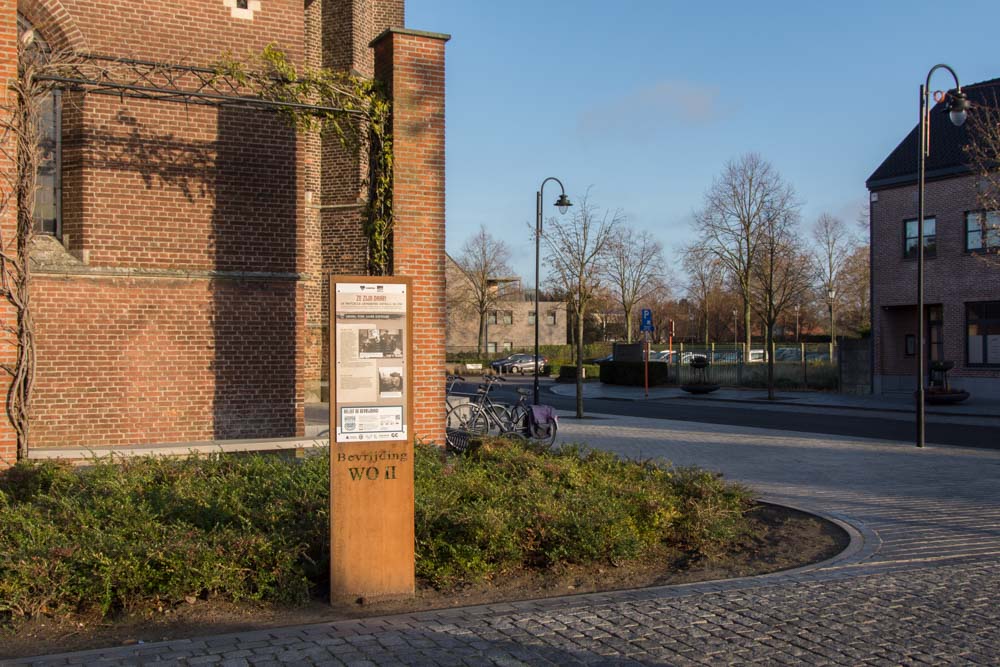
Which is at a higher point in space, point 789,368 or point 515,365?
point 789,368

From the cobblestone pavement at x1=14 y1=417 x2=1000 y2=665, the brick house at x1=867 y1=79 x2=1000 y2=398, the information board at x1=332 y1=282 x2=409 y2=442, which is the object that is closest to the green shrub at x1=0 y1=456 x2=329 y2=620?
the cobblestone pavement at x1=14 y1=417 x2=1000 y2=665

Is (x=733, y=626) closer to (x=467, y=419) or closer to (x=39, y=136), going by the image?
(x=39, y=136)

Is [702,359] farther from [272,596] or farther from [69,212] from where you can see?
[272,596]

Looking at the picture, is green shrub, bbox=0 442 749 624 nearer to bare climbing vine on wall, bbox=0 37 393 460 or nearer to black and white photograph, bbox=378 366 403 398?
black and white photograph, bbox=378 366 403 398

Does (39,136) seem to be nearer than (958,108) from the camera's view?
Yes

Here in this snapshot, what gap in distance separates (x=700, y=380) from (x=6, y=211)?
3239 cm

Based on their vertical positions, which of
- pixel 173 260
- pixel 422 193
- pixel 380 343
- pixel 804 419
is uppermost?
pixel 422 193

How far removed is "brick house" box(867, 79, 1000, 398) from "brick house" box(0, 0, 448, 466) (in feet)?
72.2

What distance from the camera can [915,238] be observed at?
31.4 metres

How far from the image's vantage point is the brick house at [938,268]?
29.0 metres

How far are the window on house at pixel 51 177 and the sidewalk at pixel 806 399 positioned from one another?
2229 centimetres

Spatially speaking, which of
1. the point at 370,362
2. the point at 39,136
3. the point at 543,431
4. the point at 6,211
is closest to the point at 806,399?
the point at 543,431

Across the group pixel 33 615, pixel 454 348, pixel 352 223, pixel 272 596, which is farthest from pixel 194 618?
pixel 454 348

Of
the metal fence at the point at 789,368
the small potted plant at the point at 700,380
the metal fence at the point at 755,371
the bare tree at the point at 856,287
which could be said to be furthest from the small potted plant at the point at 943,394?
the bare tree at the point at 856,287
